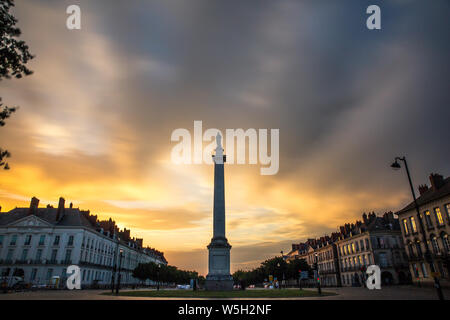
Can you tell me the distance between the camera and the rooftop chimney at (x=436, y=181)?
37.9 m

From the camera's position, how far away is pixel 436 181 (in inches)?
1510

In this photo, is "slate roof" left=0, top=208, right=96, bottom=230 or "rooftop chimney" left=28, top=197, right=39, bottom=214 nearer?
"slate roof" left=0, top=208, right=96, bottom=230

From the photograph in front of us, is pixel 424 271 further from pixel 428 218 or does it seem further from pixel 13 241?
pixel 13 241

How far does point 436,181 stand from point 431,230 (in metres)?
7.61

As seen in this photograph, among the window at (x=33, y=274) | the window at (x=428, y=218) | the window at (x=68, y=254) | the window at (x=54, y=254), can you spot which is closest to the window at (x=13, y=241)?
the window at (x=33, y=274)

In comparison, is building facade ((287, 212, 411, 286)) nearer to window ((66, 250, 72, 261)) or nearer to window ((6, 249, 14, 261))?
window ((66, 250, 72, 261))

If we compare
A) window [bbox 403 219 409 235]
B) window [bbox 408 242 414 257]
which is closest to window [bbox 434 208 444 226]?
window [bbox 403 219 409 235]

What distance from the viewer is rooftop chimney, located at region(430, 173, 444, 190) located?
3791cm

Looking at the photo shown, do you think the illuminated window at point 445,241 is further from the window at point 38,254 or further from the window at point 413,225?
the window at point 38,254

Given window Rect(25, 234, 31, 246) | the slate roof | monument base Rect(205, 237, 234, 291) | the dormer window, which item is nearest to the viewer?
monument base Rect(205, 237, 234, 291)

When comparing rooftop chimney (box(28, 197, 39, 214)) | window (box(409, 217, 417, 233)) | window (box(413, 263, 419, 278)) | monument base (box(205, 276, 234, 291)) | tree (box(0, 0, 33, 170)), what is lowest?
monument base (box(205, 276, 234, 291))
